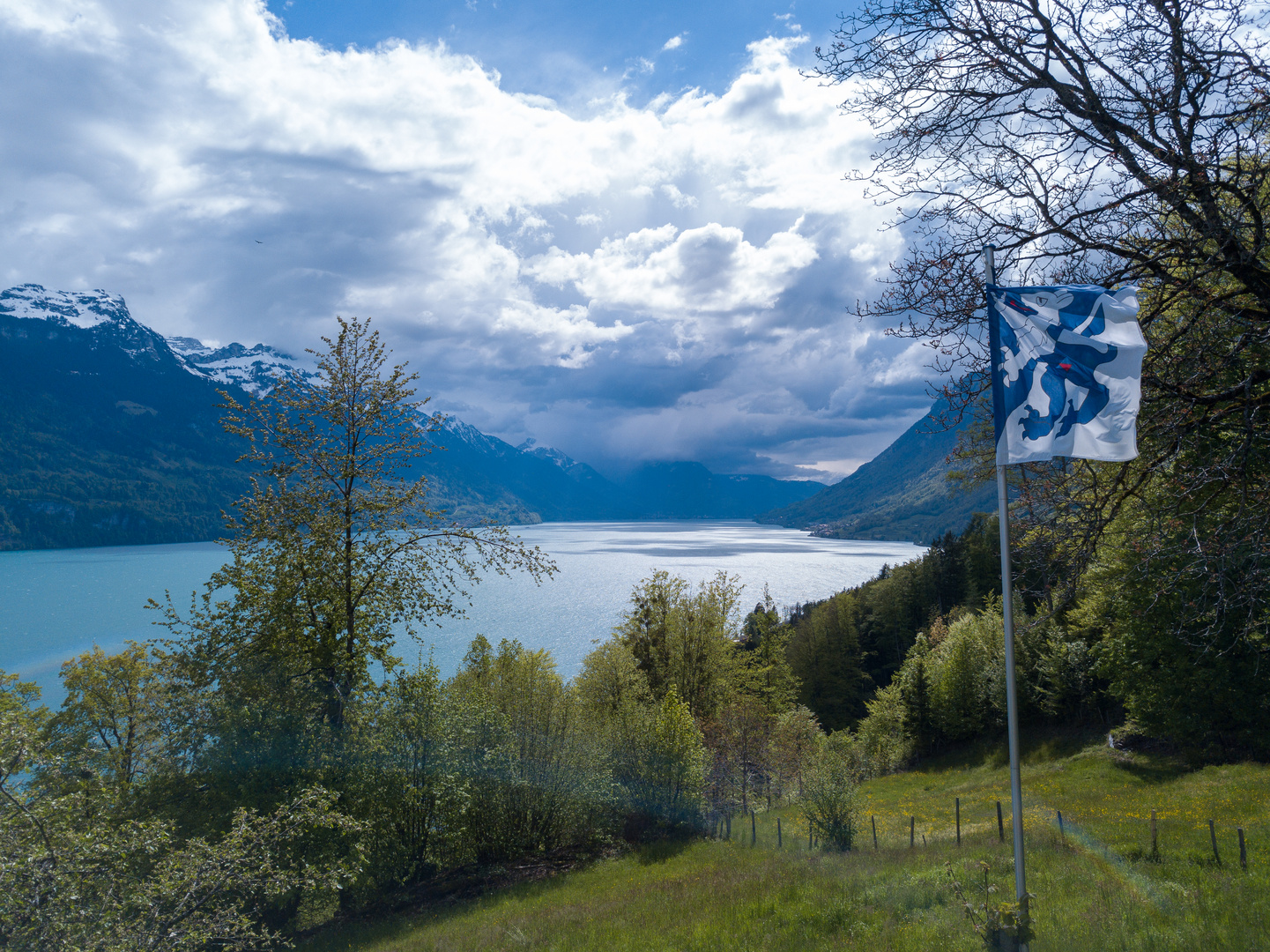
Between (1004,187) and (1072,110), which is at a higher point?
(1072,110)

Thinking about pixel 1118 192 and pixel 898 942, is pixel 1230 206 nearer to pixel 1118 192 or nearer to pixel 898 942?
pixel 1118 192

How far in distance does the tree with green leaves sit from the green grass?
20.5ft

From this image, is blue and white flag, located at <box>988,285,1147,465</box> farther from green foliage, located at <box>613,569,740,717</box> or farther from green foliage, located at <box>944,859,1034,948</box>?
green foliage, located at <box>613,569,740,717</box>

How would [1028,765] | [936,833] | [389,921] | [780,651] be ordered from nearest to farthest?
[389,921] → [936,833] → [1028,765] → [780,651]

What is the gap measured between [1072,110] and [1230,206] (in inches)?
71.5

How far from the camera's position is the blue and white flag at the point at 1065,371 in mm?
6113

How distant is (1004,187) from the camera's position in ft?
22.4

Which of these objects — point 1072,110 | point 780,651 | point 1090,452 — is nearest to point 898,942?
point 1090,452

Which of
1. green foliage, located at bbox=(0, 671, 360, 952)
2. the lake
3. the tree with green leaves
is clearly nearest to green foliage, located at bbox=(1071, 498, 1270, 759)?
the tree with green leaves

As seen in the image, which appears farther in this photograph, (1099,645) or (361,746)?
(1099,645)

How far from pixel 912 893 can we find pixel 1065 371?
937 cm

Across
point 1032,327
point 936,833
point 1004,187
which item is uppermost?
point 1004,187

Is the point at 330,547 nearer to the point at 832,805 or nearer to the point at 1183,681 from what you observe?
the point at 832,805

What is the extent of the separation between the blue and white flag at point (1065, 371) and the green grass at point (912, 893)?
617 centimetres
